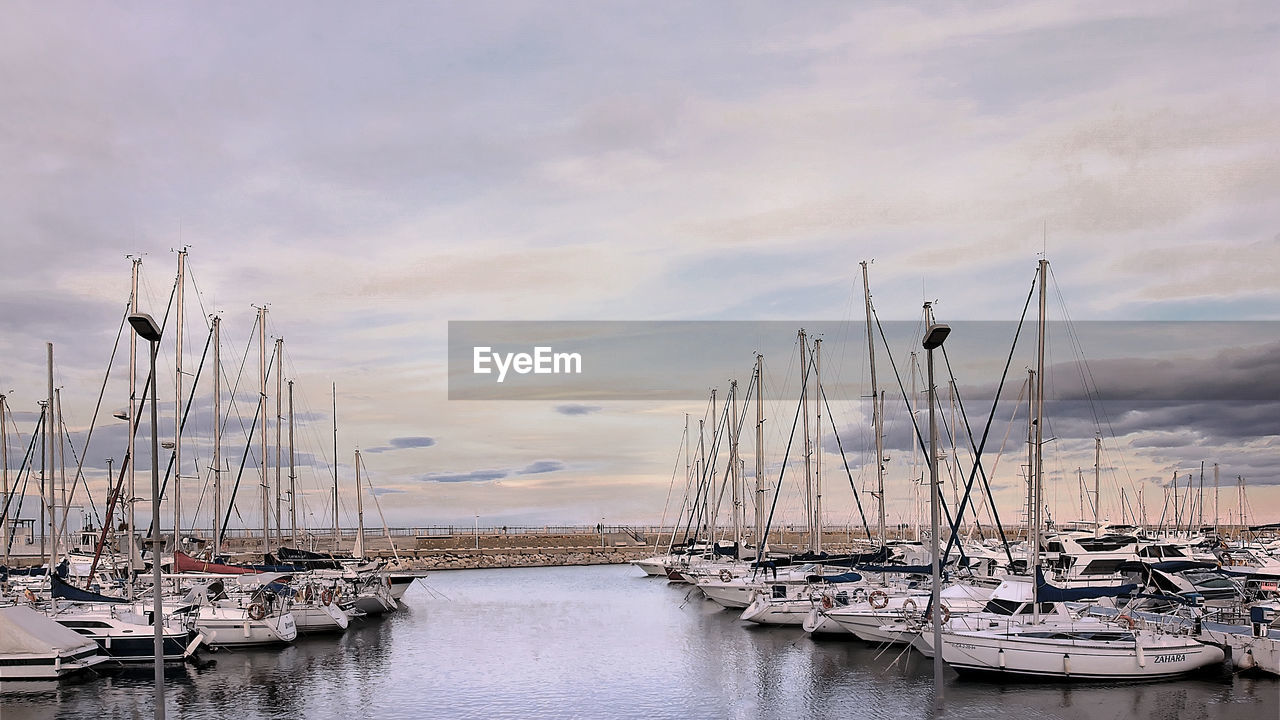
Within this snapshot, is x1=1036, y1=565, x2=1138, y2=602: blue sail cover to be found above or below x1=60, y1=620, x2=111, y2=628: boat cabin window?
above

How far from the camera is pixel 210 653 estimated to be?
43406 mm

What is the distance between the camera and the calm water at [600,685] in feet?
102

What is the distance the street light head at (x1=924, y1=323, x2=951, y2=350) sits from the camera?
75.6 feet

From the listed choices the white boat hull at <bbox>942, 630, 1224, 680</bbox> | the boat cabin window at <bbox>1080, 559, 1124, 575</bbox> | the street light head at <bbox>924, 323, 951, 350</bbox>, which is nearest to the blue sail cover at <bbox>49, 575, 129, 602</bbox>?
the white boat hull at <bbox>942, 630, 1224, 680</bbox>

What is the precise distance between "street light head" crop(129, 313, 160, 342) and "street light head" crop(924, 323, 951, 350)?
16.4 metres

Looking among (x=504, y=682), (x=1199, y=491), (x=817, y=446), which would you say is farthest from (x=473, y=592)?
(x=1199, y=491)

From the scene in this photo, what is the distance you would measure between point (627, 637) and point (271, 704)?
21457 mm

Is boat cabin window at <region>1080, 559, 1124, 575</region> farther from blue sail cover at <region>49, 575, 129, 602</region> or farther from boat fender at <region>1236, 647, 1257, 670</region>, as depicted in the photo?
blue sail cover at <region>49, 575, 129, 602</region>

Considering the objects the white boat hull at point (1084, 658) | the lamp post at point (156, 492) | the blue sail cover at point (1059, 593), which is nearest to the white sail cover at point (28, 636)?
the lamp post at point (156, 492)

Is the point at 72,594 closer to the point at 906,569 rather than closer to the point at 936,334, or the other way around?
the point at 906,569

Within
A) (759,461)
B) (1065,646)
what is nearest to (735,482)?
(759,461)

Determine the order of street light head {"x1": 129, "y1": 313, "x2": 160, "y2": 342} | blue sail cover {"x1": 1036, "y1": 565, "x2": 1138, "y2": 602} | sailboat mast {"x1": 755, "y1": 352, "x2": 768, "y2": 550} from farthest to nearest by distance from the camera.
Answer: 1. sailboat mast {"x1": 755, "y1": 352, "x2": 768, "y2": 550}
2. blue sail cover {"x1": 1036, "y1": 565, "x2": 1138, "y2": 602}
3. street light head {"x1": 129, "y1": 313, "x2": 160, "y2": 342}

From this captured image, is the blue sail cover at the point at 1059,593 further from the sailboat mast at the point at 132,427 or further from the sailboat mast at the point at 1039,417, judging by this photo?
the sailboat mast at the point at 132,427

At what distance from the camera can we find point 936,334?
2347 centimetres
